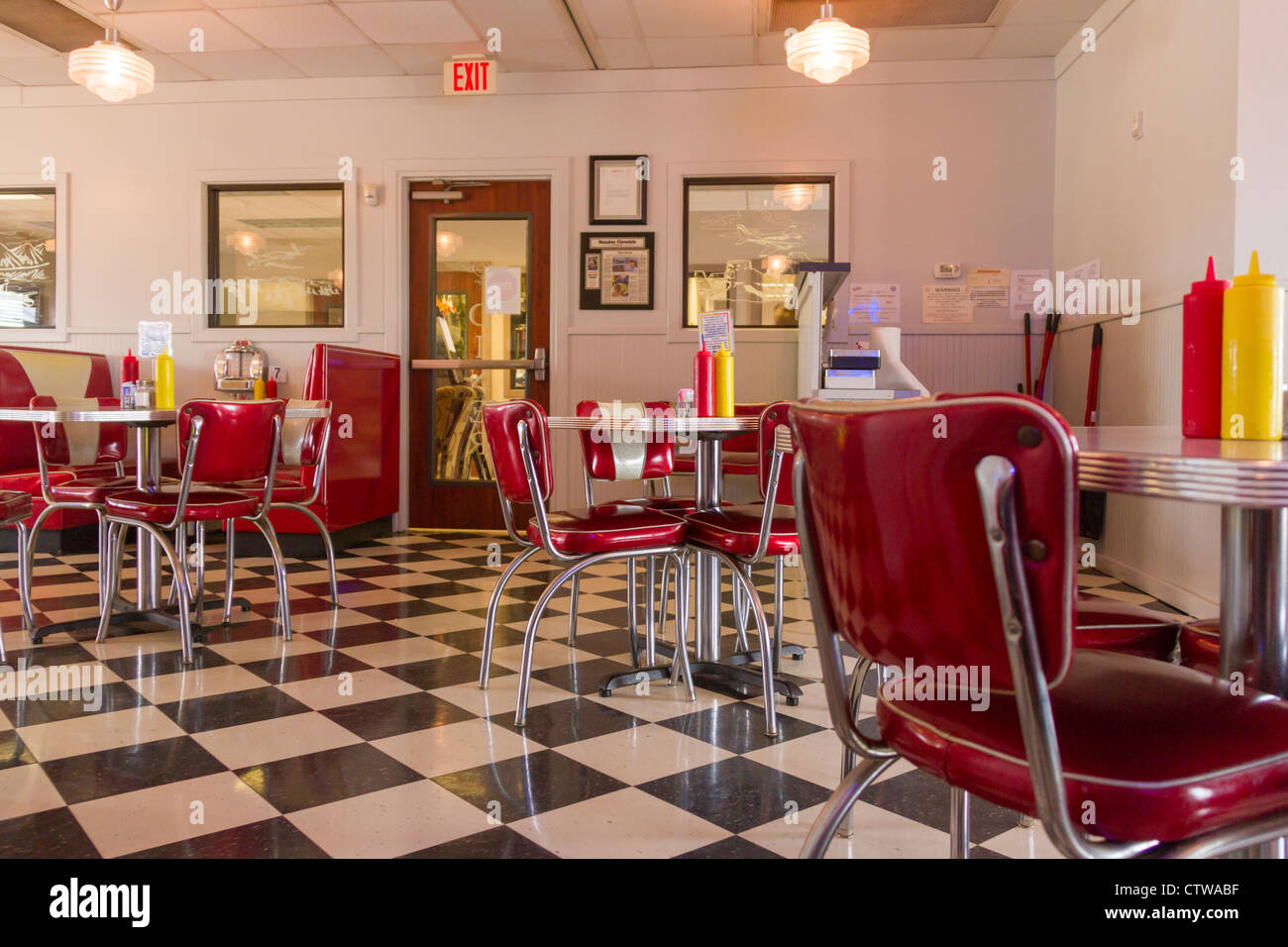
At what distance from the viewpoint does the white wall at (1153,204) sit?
3.38 m

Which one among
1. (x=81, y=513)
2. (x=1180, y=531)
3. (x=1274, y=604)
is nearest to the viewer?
(x=1274, y=604)

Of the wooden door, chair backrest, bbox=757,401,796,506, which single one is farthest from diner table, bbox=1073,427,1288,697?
the wooden door

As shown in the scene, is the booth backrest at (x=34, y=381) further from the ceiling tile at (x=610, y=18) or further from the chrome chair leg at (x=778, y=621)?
the chrome chair leg at (x=778, y=621)

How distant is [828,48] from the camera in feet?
13.3

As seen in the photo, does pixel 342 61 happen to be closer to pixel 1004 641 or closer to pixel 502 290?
pixel 502 290

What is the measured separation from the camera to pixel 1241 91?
10.5ft

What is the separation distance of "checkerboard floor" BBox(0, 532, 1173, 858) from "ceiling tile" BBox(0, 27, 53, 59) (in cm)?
373

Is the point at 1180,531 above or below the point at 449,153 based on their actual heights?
below

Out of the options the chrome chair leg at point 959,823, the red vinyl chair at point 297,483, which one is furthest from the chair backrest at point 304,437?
the chrome chair leg at point 959,823
